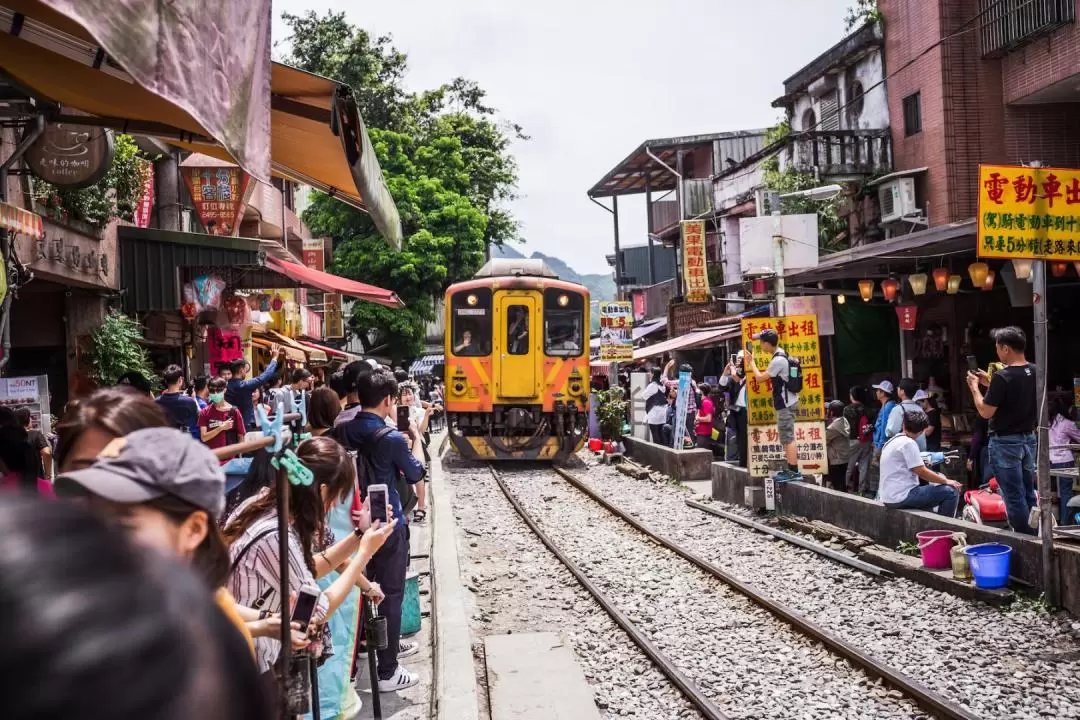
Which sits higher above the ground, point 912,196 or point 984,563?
point 912,196

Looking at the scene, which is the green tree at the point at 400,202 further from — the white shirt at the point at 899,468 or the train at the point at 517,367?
the white shirt at the point at 899,468

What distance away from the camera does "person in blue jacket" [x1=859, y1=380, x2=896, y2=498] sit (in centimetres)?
913

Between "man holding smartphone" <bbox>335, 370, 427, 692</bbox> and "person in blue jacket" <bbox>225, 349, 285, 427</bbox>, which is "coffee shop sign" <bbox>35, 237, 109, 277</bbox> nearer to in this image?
"person in blue jacket" <bbox>225, 349, 285, 427</bbox>

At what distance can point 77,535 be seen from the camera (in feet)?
1.80

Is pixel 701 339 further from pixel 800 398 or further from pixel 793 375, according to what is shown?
pixel 793 375

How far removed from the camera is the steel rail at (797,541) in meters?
7.49

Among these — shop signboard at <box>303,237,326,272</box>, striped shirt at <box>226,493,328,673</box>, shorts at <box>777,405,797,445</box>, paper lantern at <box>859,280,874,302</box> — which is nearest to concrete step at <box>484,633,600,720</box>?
striped shirt at <box>226,493,328,673</box>

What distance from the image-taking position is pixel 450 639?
5.86 meters

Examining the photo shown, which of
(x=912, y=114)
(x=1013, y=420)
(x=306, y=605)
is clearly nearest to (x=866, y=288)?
(x=912, y=114)

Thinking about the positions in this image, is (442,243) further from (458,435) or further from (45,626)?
(45,626)

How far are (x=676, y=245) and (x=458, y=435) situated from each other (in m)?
13.8

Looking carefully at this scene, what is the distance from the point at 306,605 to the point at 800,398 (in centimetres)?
787

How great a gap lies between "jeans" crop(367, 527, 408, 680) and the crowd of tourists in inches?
14.7

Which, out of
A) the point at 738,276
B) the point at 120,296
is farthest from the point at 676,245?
the point at 120,296
